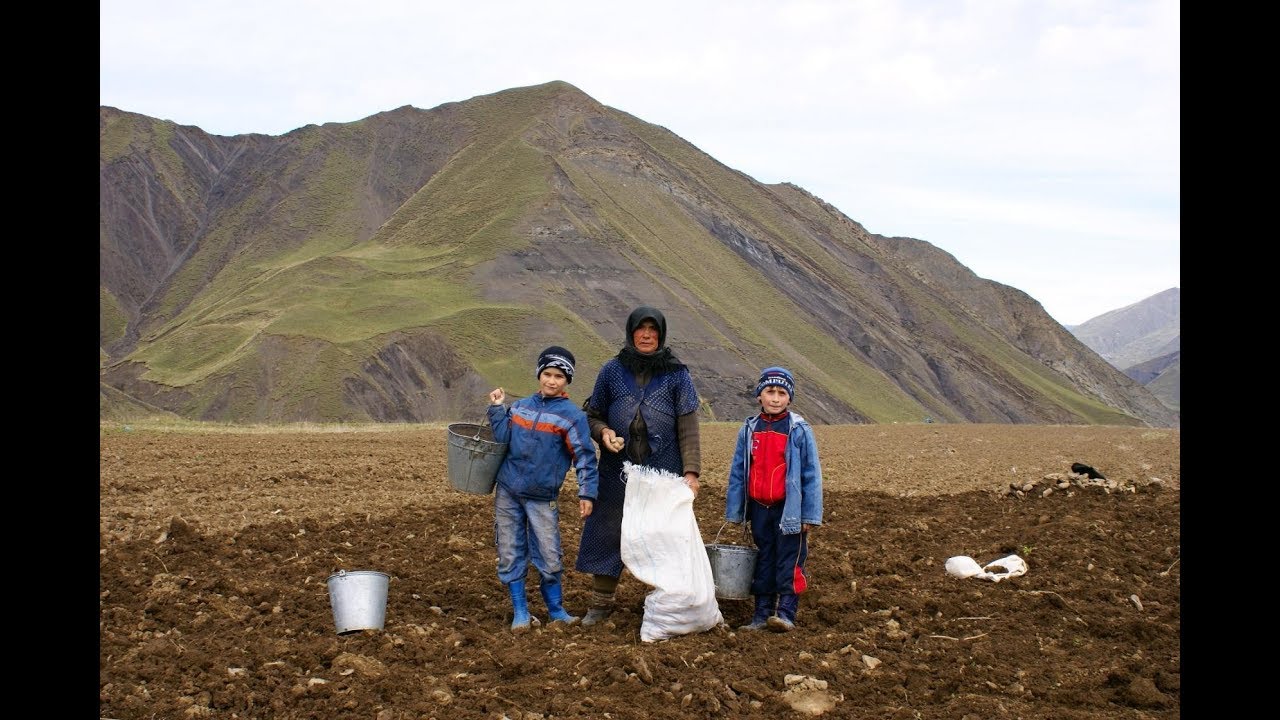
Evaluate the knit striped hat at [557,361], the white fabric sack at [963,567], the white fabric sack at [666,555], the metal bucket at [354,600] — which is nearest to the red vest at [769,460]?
the white fabric sack at [666,555]

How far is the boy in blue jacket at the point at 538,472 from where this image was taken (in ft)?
20.0

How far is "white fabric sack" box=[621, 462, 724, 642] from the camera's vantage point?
5824 millimetres

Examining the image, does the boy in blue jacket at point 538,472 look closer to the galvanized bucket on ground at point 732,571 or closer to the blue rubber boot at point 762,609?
the galvanized bucket on ground at point 732,571

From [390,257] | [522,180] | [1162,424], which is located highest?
[522,180]

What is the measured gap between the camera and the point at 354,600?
5.83 meters

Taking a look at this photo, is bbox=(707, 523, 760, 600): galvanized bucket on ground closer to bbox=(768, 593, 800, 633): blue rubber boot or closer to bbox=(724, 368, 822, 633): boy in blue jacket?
bbox=(724, 368, 822, 633): boy in blue jacket

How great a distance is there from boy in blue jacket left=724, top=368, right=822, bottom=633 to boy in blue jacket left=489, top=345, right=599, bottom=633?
935 mm

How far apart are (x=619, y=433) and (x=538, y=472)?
21.3 inches

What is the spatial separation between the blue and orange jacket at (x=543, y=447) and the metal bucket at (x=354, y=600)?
941mm

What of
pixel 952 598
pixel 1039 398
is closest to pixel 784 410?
pixel 952 598

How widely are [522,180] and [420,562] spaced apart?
62284mm

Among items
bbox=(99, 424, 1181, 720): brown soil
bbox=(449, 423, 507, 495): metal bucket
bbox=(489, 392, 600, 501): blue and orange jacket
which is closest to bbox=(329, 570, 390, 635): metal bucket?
bbox=(99, 424, 1181, 720): brown soil
